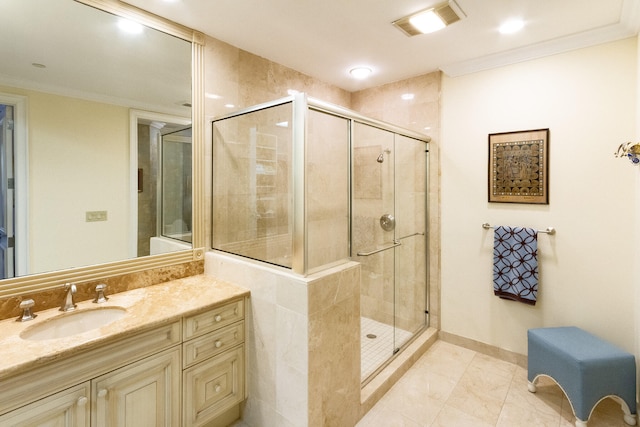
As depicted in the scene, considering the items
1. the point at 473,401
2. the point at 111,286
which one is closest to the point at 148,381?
the point at 111,286

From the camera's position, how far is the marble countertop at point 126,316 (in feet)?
3.76

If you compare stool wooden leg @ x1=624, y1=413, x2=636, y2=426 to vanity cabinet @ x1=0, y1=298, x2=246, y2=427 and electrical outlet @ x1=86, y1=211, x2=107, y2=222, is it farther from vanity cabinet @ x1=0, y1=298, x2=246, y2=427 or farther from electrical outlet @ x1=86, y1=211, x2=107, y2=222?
electrical outlet @ x1=86, y1=211, x2=107, y2=222

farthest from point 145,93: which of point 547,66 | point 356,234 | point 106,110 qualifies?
point 547,66

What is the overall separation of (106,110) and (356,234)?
1.75 m

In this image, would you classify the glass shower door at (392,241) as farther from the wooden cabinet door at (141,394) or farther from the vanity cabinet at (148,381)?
the wooden cabinet door at (141,394)

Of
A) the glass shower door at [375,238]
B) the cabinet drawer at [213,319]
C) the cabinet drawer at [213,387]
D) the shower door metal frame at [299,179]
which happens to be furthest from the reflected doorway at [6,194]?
the glass shower door at [375,238]

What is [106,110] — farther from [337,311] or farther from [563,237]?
[563,237]

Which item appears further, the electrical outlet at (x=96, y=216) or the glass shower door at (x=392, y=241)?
the glass shower door at (x=392, y=241)

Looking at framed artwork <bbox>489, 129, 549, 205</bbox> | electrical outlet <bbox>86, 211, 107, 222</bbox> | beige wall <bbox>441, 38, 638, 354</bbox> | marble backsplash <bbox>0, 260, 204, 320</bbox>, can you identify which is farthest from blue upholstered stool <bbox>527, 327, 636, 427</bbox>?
electrical outlet <bbox>86, 211, 107, 222</bbox>

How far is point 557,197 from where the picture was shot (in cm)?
229

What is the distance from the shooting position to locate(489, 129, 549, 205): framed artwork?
91.9 inches

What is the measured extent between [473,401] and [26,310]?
8.44ft

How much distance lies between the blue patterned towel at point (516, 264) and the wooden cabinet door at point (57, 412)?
263cm

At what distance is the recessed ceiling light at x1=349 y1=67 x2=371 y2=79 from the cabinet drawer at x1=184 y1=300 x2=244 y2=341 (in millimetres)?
2142
